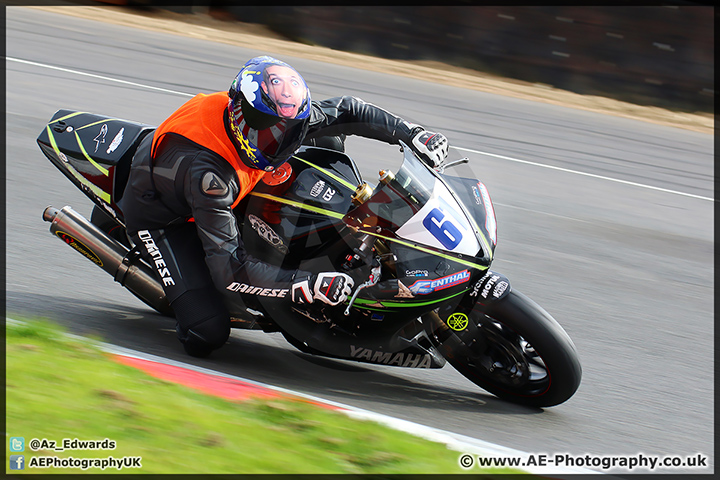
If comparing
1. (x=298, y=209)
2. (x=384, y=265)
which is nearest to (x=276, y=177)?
(x=298, y=209)

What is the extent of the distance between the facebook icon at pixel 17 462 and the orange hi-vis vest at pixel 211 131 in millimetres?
1621

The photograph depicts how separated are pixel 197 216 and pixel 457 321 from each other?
1.36m

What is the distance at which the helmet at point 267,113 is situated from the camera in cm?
349

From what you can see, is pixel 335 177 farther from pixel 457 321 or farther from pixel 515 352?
pixel 515 352

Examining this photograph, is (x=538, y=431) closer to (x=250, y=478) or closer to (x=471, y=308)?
(x=471, y=308)

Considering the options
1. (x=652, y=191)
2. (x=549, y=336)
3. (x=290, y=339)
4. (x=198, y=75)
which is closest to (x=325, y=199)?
(x=290, y=339)

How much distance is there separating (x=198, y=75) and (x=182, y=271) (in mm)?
7108

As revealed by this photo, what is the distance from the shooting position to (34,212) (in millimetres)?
5566

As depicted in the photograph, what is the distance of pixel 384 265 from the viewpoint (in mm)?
3578

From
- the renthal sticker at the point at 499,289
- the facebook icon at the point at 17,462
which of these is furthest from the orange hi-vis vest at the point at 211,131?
the facebook icon at the point at 17,462

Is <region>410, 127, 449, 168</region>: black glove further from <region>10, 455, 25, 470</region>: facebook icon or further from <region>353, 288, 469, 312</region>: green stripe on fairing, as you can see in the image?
<region>10, 455, 25, 470</region>: facebook icon

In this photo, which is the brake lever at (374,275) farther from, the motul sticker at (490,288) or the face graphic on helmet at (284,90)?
the face graphic on helmet at (284,90)

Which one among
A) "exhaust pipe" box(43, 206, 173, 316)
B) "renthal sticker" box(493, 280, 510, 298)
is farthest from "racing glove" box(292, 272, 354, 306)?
"exhaust pipe" box(43, 206, 173, 316)

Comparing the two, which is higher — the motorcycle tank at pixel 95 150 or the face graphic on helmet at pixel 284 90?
the face graphic on helmet at pixel 284 90
